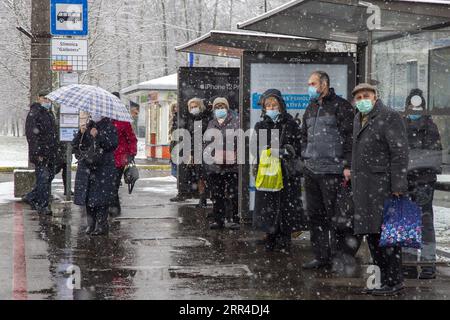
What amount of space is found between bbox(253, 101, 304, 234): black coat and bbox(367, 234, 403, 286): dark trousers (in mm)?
2078

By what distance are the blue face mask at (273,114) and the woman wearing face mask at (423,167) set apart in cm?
160

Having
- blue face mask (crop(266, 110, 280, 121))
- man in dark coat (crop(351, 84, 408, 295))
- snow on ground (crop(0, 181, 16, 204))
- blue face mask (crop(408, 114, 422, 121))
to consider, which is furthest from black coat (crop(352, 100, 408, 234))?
snow on ground (crop(0, 181, 16, 204))

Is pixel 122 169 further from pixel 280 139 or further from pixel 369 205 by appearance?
pixel 369 205

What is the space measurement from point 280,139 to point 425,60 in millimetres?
1965

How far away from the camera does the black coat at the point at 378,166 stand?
23.0 feet

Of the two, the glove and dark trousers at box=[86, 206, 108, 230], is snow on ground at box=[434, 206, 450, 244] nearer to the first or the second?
the glove

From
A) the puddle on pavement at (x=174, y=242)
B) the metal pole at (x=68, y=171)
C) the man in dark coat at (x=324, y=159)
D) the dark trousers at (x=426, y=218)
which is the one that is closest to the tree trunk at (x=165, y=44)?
the metal pole at (x=68, y=171)

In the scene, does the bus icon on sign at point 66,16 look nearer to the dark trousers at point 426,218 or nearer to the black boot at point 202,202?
the black boot at point 202,202

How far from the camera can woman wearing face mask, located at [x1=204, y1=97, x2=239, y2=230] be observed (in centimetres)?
1110

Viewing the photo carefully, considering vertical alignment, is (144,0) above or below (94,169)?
above

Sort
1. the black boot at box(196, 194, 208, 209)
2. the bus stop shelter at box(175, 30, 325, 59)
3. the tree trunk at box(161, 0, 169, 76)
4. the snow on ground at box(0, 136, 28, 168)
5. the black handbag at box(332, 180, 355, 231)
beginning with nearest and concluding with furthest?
the black handbag at box(332, 180, 355, 231), the bus stop shelter at box(175, 30, 325, 59), the black boot at box(196, 194, 208, 209), the snow on ground at box(0, 136, 28, 168), the tree trunk at box(161, 0, 169, 76)

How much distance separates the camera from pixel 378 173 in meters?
7.11

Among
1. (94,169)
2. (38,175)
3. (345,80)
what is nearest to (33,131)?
(38,175)
